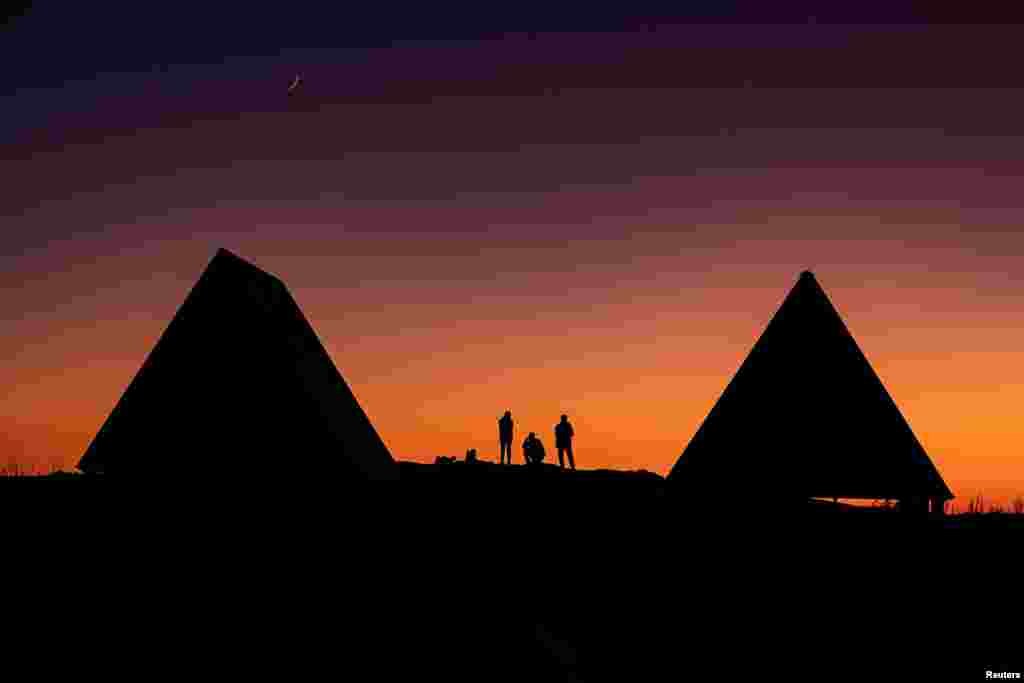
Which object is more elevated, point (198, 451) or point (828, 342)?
point (828, 342)

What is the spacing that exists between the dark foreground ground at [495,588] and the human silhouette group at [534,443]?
762cm

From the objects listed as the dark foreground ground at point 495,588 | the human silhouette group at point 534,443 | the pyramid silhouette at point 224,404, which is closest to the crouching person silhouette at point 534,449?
the human silhouette group at point 534,443

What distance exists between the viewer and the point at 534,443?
3094cm

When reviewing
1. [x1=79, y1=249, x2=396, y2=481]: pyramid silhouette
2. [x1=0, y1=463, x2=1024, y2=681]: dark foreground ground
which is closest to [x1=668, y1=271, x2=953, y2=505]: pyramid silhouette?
[x1=0, y1=463, x2=1024, y2=681]: dark foreground ground

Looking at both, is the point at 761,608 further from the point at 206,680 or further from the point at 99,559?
the point at 99,559

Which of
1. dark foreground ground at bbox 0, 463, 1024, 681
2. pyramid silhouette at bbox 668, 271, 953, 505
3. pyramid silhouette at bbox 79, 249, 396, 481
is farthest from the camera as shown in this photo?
pyramid silhouette at bbox 668, 271, 953, 505

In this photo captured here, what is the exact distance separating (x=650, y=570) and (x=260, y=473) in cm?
687

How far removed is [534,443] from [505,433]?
3.63 ft

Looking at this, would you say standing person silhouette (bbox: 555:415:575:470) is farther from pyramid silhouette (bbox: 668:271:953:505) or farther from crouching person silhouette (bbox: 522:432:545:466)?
pyramid silhouette (bbox: 668:271:953:505)

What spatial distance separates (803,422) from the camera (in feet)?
58.9

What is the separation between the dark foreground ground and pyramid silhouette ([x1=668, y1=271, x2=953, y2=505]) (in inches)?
29.3

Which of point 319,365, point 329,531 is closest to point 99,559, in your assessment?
point 329,531

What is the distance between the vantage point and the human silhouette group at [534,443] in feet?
95.0

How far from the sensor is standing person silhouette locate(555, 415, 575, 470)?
1140 inches
